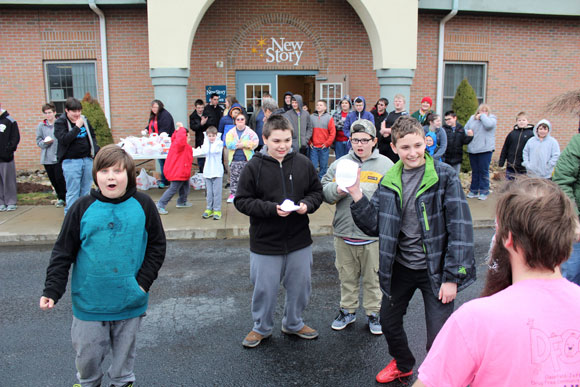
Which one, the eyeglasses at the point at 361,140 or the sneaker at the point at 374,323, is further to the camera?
the sneaker at the point at 374,323

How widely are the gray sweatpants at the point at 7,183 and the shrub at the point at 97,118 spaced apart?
8.23 ft

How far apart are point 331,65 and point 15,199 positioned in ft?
26.4

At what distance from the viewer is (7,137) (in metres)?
8.73

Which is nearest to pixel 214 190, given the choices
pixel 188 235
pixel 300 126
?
pixel 188 235

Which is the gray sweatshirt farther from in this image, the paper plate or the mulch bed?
the mulch bed

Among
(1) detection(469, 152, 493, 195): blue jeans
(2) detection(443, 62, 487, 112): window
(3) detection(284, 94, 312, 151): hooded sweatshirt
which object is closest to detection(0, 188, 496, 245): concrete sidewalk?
(1) detection(469, 152, 493, 195): blue jeans

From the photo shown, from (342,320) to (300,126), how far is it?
6.10 meters

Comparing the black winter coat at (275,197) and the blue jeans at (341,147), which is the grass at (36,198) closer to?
the blue jeans at (341,147)

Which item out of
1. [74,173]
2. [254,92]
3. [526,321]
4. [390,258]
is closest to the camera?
[526,321]

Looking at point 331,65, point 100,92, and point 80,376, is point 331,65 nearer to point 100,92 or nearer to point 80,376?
point 100,92

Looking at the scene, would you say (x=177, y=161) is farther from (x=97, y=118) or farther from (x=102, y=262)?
(x=102, y=262)

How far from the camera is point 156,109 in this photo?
10008mm

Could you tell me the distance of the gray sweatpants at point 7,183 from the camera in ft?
29.0

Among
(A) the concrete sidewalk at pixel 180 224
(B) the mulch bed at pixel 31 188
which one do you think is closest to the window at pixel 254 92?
(A) the concrete sidewalk at pixel 180 224
